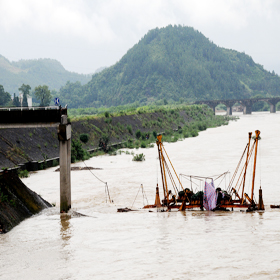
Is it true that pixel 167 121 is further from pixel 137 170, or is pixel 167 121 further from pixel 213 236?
pixel 213 236

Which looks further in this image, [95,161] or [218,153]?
[218,153]

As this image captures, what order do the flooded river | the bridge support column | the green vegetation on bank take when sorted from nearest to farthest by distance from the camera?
the flooded river, the bridge support column, the green vegetation on bank

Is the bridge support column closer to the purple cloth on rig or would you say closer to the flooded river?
the flooded river

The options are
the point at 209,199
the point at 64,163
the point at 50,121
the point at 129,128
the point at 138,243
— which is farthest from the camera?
the point at 129,128

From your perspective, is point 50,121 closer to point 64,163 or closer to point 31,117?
point 31,117

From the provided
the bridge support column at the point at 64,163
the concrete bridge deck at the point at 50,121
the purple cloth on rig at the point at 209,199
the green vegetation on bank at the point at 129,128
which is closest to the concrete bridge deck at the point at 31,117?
the concrete bridge deck at the point at 50,121

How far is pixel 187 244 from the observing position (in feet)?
68.6

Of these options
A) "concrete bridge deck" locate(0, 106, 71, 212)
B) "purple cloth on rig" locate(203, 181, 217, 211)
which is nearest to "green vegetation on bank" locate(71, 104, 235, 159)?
"concrete bridge deck" locate(0, 106, 71, 212)

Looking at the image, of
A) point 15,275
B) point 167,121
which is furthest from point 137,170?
point 167,121

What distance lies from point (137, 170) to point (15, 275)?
3122cm

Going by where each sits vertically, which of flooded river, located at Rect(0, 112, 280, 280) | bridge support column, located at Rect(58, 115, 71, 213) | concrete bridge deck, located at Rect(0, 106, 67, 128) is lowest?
flooded river, located at Rect(0, 112, 280, 280)

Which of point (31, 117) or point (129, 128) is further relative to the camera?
point (129, 128)

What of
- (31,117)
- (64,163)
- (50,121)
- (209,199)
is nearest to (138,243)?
(64,163)

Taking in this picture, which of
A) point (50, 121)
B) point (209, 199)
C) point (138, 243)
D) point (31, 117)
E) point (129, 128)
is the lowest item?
point (138, 243)
